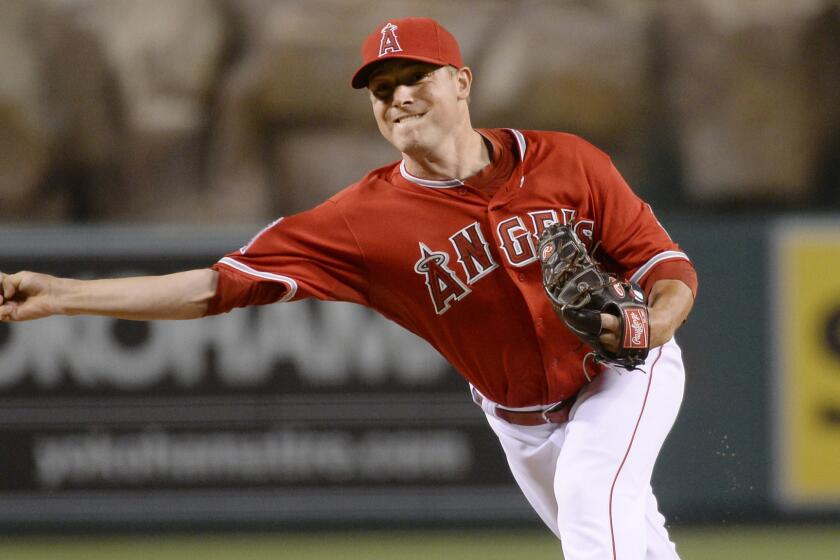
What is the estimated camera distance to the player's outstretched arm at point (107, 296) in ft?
10.8

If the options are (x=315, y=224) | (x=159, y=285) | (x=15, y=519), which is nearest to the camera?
(x=159, y=285)

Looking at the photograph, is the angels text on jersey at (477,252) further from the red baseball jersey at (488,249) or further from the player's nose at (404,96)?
the player's nose at (404,96)

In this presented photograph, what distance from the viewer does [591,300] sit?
3.17 meters

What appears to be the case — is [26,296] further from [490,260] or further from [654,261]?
[654,261]

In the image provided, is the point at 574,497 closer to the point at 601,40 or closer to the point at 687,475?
the point at 687,475

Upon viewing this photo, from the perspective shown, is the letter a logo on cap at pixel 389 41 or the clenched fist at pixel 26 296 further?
the letter a logo on cap at pixel 389 41

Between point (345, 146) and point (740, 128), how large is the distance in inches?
110

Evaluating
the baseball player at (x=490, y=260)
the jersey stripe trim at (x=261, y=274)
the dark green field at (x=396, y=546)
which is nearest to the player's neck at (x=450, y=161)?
the baseball player at (x=490, y=260)

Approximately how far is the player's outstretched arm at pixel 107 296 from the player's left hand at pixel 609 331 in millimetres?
1065

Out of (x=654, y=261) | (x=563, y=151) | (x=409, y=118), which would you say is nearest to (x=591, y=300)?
(x=654, y=261)

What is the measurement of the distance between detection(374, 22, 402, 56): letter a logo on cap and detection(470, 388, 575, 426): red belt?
112cm

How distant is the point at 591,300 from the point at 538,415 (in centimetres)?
71

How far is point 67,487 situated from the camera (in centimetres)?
657

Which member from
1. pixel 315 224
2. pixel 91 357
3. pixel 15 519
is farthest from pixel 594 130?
pixel 315 224
